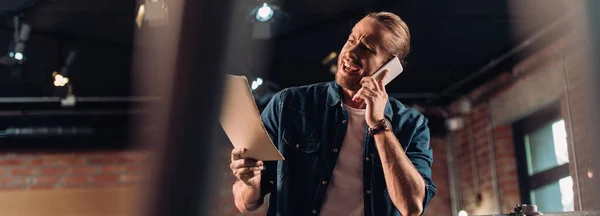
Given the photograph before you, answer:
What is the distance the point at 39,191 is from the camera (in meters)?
6.19

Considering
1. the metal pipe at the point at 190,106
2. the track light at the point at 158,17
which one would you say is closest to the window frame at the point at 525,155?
the track light at the point at 158,17

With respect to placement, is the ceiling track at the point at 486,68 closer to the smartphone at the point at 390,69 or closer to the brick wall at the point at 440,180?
the brick wall at the point at 440,180

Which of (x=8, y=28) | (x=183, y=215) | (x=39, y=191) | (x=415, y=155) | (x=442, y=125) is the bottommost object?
(x=183, y=215)

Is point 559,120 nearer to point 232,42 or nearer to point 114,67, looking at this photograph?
point 114,67

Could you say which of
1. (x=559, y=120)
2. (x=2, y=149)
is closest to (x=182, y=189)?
(x=559, y=120)

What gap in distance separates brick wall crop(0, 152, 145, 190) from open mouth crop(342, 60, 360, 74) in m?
5.01

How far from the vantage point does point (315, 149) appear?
4.50ft

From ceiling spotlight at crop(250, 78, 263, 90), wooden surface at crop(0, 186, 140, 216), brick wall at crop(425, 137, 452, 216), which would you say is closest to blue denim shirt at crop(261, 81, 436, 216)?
ceiling spotlight at crop(250, 78, 263, 90)

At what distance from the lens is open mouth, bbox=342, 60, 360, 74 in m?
1.42

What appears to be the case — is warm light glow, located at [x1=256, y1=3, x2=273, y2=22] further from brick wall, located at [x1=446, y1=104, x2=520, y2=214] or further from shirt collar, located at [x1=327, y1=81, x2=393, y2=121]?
shirt collar, located at [x1=327, y1=81, x2=393, y2=121]

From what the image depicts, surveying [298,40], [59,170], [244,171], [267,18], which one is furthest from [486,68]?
[244,171]

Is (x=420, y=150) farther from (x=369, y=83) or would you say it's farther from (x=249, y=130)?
(x=249, y=130)

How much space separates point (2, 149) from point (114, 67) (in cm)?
150

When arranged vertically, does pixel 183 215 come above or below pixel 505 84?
below
